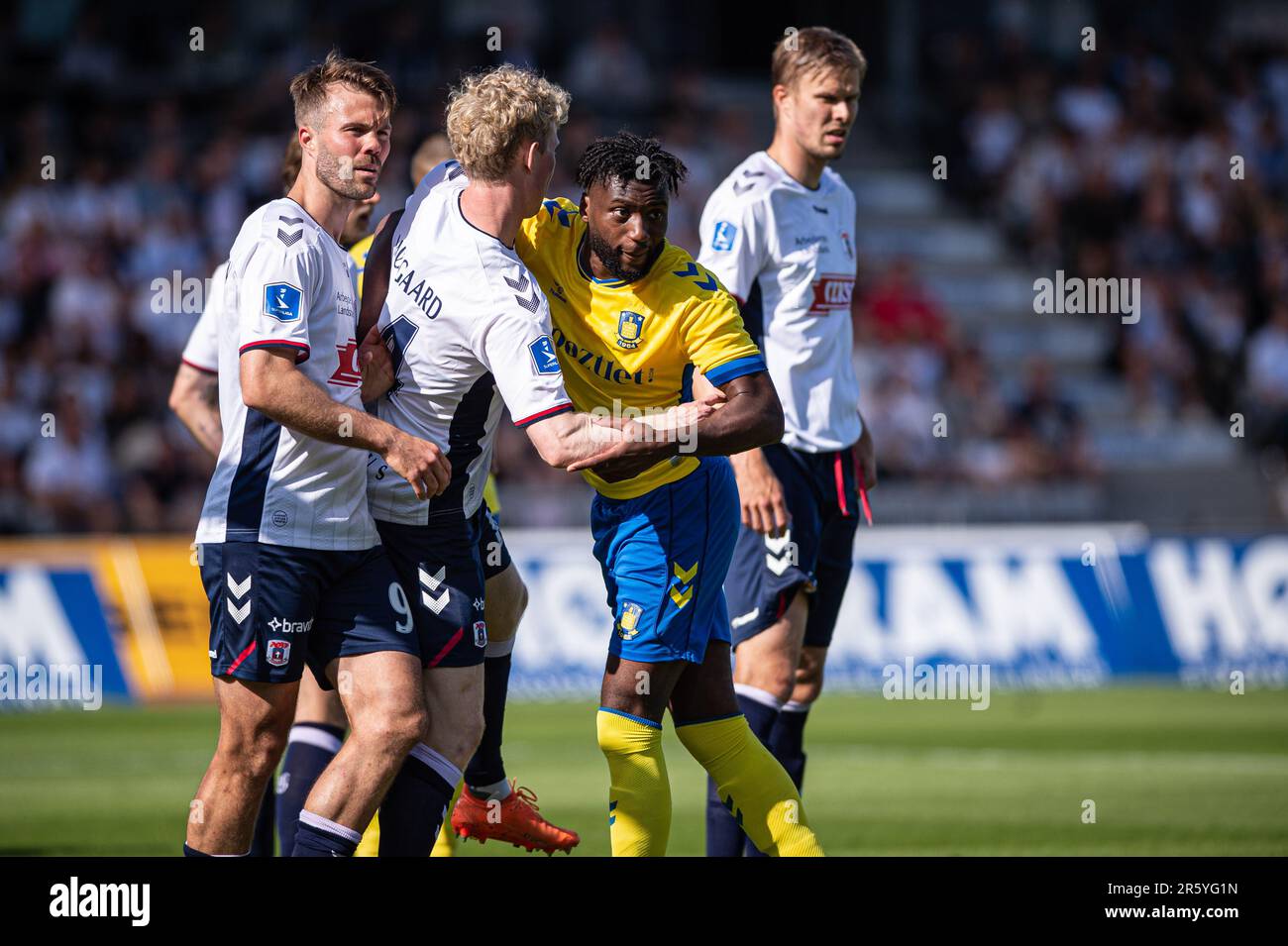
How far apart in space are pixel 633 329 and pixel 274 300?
118 cm

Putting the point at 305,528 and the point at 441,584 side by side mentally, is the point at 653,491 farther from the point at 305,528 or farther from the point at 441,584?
the point at 305,528

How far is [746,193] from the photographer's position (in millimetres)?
6590

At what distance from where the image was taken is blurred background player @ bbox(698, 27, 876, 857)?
21.4 ft

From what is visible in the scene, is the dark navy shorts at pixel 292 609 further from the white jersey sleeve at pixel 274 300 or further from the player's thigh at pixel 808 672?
the player's thigh at pixel 808 672

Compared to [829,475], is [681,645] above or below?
below

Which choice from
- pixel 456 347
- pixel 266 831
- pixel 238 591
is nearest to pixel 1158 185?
pixel 266 831

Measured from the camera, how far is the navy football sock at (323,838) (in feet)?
16.8

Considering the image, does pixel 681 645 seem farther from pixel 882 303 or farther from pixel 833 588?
pixel 882 303

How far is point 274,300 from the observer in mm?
5016
